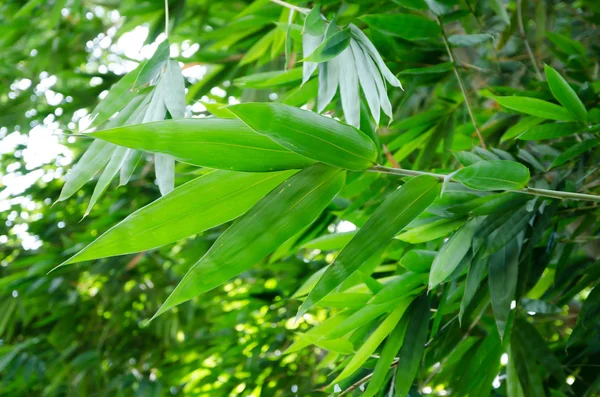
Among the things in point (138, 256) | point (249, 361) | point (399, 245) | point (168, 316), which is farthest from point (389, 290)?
point (168, 316)

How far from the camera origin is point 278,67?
4.31 ft

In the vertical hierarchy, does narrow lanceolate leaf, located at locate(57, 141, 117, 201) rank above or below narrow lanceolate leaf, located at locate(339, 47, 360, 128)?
below

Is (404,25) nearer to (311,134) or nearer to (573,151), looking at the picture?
(573,151)

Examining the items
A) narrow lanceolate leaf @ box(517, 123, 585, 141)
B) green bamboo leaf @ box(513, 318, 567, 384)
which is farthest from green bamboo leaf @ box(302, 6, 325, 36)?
green bamboo leaf @ box(513, 318, 567, 384)

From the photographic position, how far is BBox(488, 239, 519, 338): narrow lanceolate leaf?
0.55 m

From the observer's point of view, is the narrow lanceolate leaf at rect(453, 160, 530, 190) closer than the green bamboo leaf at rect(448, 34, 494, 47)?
Yes

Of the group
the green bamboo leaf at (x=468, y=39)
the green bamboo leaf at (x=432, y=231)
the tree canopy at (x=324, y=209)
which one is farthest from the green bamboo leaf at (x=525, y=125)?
the green bamboo leaf at (x=432, y=231)

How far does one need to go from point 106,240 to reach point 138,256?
3.43 ft

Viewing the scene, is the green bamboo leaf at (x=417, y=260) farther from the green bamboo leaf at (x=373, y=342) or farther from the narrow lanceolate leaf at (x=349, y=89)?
the narrow lanceolate leaf at (x=349, y=89)

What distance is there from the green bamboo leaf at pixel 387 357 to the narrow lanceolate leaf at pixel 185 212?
24cm

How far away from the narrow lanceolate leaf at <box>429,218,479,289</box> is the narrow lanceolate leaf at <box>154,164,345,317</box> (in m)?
0.13

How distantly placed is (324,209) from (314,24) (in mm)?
185

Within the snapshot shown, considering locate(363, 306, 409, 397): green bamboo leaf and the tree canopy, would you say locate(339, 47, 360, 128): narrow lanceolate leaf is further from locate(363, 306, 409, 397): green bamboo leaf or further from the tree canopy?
locate(363, 306, 409, 397): green bamboo leaf

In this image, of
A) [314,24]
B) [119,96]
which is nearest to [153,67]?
[119,96]
